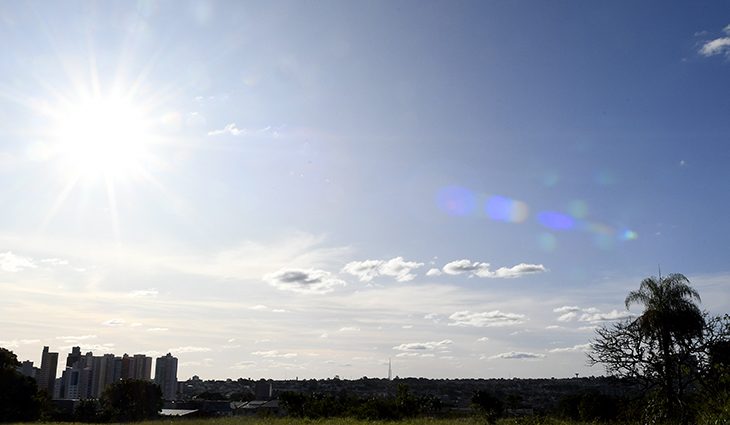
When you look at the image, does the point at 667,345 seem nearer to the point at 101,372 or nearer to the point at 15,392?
the point at 15,392

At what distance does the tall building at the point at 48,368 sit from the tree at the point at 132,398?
110 meters

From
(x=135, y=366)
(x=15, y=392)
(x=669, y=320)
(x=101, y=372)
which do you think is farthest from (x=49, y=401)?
(x=101, y=372)

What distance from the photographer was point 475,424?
27.7m

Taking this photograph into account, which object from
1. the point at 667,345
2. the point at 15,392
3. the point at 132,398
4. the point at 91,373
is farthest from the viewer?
the point at 91,373

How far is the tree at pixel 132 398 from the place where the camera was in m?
83.0

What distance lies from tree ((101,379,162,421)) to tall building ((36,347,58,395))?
109867 mm

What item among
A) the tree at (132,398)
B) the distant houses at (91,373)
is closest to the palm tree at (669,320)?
the tree at (132,398)

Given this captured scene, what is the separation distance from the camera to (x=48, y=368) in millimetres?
183000

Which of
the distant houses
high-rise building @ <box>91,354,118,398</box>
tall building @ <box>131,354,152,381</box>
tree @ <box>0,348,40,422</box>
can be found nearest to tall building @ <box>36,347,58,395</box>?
the distant houses

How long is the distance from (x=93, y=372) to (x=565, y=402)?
172 metres

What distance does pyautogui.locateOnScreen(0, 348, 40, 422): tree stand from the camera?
186 feet

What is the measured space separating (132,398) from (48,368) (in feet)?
387

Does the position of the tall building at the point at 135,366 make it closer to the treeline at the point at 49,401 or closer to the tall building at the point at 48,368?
the tall building at the point at 48,368

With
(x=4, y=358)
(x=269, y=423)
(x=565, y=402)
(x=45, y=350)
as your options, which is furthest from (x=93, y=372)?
(x=269, y=423)
